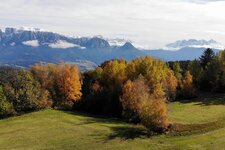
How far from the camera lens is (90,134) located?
81.1 metres

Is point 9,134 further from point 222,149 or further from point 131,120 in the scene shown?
point 222,149

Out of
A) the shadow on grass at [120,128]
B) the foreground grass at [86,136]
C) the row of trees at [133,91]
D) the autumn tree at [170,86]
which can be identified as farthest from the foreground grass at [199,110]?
the foreground grass at [86,136]

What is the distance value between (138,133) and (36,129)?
19472 millimetres

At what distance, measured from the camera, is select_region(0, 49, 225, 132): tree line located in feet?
326

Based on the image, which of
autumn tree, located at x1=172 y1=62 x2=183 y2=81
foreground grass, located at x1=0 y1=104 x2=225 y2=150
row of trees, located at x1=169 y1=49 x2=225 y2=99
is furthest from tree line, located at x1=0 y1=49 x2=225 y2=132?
foreground grass, located at x1=0 y1=104 x2=225 y2=150

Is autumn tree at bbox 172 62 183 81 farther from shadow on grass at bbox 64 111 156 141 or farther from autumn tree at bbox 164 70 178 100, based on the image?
shadow on grass at bbox 64 111 156 141

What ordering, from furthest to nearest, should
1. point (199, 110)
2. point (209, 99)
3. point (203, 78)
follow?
point (203, 78) → point (209, 99) → point (199, 110)

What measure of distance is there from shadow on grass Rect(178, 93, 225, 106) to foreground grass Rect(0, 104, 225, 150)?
3593 centimetres

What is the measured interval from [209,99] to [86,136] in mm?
60693

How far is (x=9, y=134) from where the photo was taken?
266 feet

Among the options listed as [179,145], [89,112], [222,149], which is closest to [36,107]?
[89,112]

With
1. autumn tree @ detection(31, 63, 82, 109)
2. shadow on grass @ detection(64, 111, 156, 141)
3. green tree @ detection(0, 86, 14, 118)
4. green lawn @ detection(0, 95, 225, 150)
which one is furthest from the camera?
autumn tree @ detection(31, 63, 82, 109)

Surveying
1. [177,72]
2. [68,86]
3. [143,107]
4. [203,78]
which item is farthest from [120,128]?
[203,78]

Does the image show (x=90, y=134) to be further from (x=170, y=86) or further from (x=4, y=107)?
(x=170, y=86)
